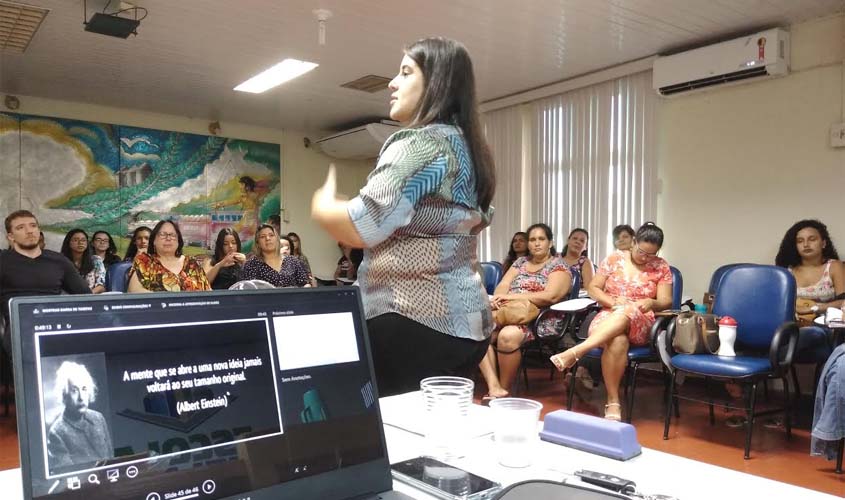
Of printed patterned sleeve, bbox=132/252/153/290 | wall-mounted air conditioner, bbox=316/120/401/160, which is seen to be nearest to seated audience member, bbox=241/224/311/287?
printed patterned sleeve, bbox=132/252/153/290

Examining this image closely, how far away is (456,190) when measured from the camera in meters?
1.10

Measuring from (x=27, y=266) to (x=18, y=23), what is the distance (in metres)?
1.86

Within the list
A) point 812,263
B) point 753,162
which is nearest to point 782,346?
point 812,263

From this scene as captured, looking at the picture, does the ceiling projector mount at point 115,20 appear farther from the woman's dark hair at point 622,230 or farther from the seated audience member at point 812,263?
the seated audience member at point 812,263

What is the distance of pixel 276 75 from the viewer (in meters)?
5.92

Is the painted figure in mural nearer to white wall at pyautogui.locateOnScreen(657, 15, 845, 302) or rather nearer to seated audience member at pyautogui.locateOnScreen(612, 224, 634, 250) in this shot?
seated audience member at pyautogui.locateOnScreen(612, 224, 634, 250)

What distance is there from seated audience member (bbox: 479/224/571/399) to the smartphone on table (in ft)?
10.4

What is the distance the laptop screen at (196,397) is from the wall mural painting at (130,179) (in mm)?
7145

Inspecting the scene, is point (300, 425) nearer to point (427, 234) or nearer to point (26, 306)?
point (26, 306)

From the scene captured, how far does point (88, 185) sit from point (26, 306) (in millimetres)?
7227

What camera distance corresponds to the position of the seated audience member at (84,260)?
5.55 metres

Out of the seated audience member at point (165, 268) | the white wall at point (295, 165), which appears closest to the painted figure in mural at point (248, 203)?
the white wall at point (295, 165)

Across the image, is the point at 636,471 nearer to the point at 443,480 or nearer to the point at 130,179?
the point at 443,480

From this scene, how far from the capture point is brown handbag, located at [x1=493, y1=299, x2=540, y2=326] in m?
4.28
